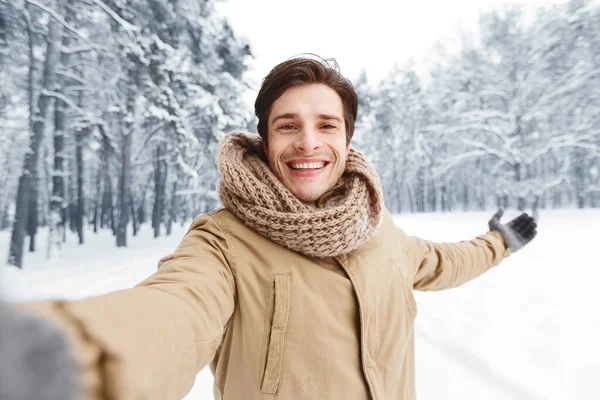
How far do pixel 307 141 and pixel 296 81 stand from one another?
10.5 inches

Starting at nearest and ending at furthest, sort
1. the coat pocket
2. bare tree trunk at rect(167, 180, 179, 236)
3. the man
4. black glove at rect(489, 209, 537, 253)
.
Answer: the man, the coat pocket, black glove at rect(489, 209, 537, 253), bare tree trunk at rect(167, 180, 179, 236)

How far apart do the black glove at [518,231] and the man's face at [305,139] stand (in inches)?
64.0

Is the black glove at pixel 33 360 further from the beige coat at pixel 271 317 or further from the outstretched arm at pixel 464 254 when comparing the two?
the outstretched arm at pixel 464 254

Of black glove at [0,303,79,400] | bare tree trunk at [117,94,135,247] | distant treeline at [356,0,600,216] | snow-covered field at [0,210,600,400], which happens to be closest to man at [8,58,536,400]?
black glove at [0,303,79,400]

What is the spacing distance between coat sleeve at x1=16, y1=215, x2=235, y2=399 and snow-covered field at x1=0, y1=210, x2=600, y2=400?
0.07 meters

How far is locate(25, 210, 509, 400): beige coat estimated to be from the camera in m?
0.70

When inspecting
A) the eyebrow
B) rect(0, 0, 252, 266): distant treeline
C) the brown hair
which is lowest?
the eyebrow

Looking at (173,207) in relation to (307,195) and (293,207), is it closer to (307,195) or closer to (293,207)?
(307,195)

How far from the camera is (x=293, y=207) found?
1.20 m

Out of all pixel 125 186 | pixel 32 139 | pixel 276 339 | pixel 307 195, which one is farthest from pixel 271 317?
pixel 125 186

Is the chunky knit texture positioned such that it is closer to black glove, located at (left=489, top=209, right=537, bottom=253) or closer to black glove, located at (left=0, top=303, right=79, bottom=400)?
black glove, located at (left=0, top=303, right=79, bottom=400)

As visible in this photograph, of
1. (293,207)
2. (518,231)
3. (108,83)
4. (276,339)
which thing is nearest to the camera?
(276,339)

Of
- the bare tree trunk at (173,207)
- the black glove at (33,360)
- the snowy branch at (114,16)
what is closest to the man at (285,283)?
the black glove at (33,360)

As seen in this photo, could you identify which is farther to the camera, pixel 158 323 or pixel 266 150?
pixel 266 150
